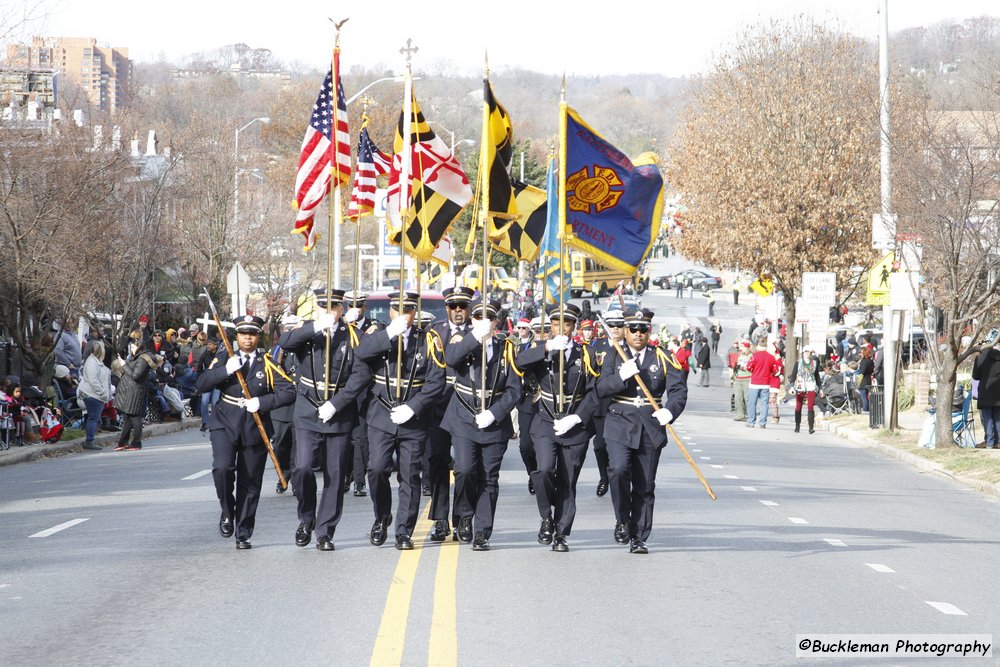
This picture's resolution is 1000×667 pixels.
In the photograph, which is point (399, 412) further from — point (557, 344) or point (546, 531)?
point (546, 531)

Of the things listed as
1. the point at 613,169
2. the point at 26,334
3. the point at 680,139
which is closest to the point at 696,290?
the point at 680,139

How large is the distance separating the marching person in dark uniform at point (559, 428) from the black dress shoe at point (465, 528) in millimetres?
583

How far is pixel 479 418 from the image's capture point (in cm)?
1146

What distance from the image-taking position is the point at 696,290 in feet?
348

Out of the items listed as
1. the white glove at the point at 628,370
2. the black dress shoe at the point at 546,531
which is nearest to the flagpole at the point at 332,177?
the black dress shoe at the point at 546,531

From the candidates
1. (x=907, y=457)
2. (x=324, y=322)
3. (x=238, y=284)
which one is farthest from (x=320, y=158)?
(x=238, y=284)

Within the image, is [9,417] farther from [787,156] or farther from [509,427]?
[787,156]

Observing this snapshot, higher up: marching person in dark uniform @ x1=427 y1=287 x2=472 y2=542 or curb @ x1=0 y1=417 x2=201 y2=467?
marching person in dark uniform @ x1=427 y1=287 x2=472 y2=542

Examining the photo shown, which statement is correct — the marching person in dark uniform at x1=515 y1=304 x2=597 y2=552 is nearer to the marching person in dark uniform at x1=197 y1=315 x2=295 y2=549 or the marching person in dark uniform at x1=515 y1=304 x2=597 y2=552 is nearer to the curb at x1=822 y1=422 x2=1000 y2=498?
the marching person in dark uniform at x1=197 y1=315 x2=295 y2=549

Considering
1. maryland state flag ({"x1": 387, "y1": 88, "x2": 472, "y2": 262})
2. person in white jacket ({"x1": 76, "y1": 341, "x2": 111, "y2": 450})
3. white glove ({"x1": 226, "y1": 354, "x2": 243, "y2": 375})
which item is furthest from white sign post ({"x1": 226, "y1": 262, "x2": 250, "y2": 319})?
white glove ({"x1": 226, "y1": 354, "x2": 243, "y2": 375})

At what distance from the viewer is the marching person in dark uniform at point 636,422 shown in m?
11.7

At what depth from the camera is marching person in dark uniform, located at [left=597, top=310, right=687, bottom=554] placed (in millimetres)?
11680

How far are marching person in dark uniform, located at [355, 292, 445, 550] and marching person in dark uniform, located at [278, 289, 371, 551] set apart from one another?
0.63 feet

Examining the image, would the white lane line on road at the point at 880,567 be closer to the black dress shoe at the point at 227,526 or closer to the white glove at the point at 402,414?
the white glove at the point at 402,414
